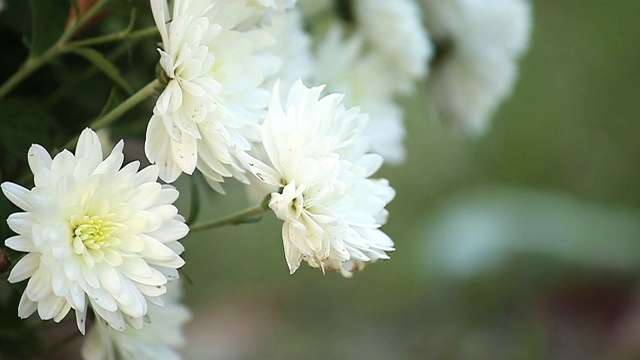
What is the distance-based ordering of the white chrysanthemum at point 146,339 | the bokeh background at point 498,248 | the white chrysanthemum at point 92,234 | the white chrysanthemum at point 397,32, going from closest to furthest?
the white chrysanthemum at point 92,234 < the white chrysanthemum at point 146,339 < the white chrysanthemum at point 397,32 < the bokeh background at point 498,248

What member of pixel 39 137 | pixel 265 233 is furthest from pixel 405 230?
pixel 39 137

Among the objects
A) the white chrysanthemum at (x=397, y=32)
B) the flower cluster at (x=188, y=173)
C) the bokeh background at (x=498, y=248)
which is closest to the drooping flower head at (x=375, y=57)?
the white chrysanthemum at (x=397, y=32)

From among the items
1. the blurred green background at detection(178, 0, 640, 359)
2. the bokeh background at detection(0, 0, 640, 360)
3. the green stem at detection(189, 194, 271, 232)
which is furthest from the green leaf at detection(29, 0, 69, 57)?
the blurred green background at detection(178, 0, 640, 359)

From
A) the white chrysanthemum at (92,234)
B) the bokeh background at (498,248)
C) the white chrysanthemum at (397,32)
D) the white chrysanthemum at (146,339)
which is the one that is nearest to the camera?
the white chrysanthemum at (92,234)

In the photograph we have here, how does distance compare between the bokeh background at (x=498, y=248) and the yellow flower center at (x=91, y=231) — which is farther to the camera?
the bokeh background at (x=498, y=248)

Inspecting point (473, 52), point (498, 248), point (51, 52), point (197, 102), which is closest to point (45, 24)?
point (51, 52)

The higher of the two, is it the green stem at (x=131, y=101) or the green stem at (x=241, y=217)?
the green stem at (x=131, y=101)

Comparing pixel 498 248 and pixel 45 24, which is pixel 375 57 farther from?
pixel 498 248

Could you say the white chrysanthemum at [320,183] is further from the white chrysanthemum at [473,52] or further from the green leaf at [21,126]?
the white chrysanthemum at [473,52]
